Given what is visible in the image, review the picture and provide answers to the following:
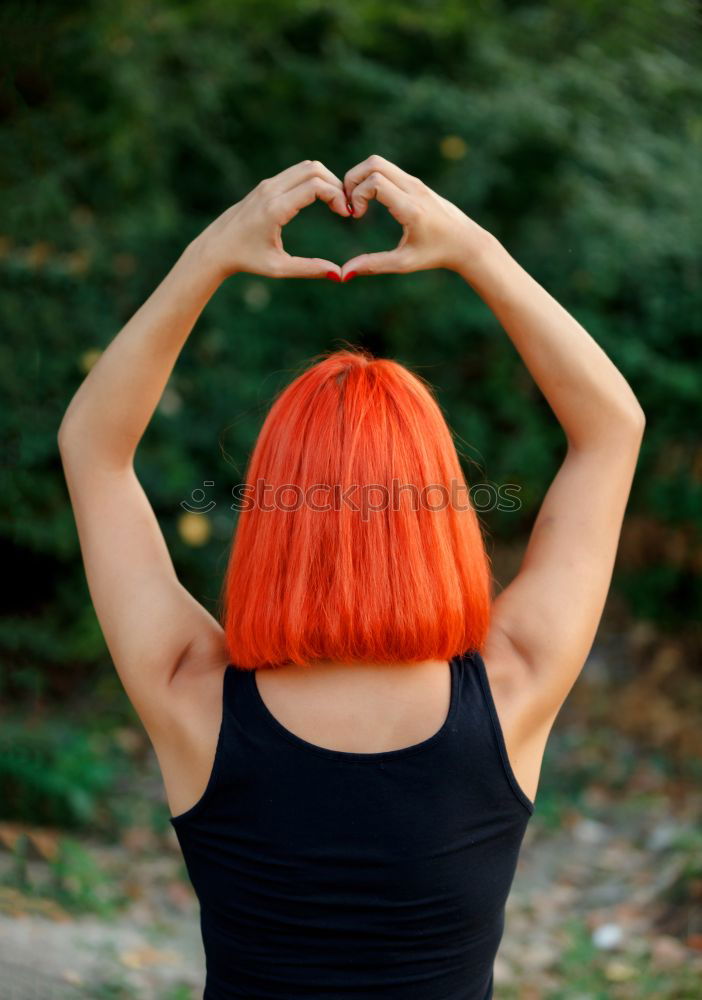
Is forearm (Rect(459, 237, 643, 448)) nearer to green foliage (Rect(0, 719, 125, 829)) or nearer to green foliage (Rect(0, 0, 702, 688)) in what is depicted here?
green foliage (Rect(0, 0, 702, 688))

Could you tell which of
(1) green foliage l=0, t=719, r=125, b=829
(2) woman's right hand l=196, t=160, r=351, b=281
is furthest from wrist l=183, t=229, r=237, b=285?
(1) green foliage l=0, t=719, r=125, b=829

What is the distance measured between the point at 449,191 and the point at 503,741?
405 cm

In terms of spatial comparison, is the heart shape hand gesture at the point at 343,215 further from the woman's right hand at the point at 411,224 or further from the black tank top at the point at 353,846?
the black tank top at the point at 353,846

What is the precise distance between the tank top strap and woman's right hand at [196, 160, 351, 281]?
2.06ft

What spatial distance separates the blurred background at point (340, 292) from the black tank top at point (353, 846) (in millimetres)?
2645

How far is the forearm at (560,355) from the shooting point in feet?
4.97

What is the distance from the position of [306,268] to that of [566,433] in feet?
1.59

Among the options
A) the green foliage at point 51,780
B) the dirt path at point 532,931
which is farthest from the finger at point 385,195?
the green foliage at point 51,780

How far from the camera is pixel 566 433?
4.95 feet

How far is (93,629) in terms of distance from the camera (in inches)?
182

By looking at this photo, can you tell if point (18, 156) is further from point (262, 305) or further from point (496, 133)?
point (496, 133)

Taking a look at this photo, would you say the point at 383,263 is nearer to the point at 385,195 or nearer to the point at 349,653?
the point at 385,195

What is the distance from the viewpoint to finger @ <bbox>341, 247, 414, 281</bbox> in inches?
56.0

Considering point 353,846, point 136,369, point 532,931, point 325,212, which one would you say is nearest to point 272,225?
point 136,369
